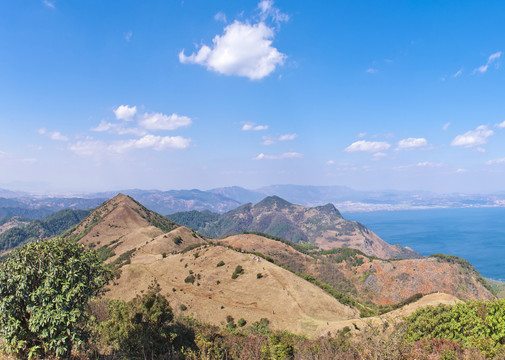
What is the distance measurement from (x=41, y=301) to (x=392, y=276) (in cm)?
11879

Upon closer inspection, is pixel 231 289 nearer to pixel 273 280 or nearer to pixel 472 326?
pixel 273 280

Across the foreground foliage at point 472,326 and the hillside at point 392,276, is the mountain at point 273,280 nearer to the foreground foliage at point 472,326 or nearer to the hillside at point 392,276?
the hillside at point 392,276

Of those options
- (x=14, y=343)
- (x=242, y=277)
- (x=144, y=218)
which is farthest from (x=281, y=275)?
(x=144, y=218)

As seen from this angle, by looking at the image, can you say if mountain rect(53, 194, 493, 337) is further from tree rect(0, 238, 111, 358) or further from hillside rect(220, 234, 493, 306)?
tree rect(0, 238, 111, 358)

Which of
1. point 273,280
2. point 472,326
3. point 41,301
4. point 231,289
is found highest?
point 41,301

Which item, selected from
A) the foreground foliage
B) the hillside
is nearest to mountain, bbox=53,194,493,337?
the hillside

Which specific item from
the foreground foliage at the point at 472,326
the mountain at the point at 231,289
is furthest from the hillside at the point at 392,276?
the foreground foliage at the point at 472,326

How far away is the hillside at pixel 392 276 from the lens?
322ft

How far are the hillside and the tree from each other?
339 feet

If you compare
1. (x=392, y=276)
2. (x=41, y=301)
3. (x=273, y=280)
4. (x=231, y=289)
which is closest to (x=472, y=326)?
(x=41, y=301)

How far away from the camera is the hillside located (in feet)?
322

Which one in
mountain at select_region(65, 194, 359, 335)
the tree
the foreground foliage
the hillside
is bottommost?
the hillside

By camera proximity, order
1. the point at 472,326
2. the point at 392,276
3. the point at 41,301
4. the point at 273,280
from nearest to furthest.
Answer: the point at 41,301, the point at 472,326, the point at 273,280, the point at 392,276

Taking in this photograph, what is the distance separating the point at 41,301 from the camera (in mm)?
14109
